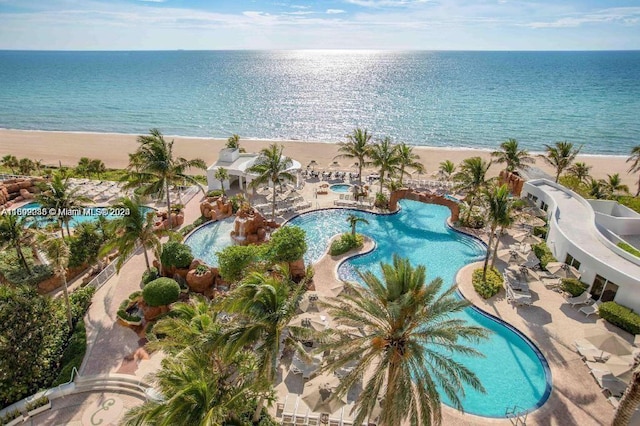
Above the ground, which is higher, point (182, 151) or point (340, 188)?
point (340, 188)

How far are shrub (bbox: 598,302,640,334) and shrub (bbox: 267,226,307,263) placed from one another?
17.2 metres

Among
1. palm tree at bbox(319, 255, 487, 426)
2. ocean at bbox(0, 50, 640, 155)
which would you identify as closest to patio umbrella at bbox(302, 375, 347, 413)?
palm tree at bbox(319, 255, 487, 426)

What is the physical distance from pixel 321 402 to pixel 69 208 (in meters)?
21.7

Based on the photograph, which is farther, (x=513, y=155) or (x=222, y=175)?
(x=222, y=175)

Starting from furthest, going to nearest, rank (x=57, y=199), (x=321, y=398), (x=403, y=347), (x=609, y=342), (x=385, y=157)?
1. (x=385, y=157)
2. (x=57, y=199)
3. (x=609, y=342)
4. (x=321, y=398)
5. (x=403, y=347)

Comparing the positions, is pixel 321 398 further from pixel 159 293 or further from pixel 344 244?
pixel 344 244

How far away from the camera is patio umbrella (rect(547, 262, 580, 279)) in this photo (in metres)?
22.9

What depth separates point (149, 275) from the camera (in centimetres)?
2364

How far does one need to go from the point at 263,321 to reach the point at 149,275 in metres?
14.1

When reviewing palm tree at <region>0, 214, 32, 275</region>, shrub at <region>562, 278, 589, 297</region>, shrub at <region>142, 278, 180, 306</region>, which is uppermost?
palm tree at <region>0, 214, 32, 275</region>

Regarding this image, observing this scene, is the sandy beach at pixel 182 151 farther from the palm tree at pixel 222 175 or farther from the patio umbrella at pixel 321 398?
the patio umbrella at pixel 321 398

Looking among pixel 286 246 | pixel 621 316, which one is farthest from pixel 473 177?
pixel 286 246

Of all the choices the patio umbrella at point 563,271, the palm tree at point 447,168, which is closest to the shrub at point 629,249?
the patio umbrella at point 563,271

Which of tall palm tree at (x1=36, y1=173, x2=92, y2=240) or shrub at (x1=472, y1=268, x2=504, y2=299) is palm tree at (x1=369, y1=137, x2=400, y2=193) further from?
tall palm tree at (x1=36, y1=173, x2=92, y2=240)
